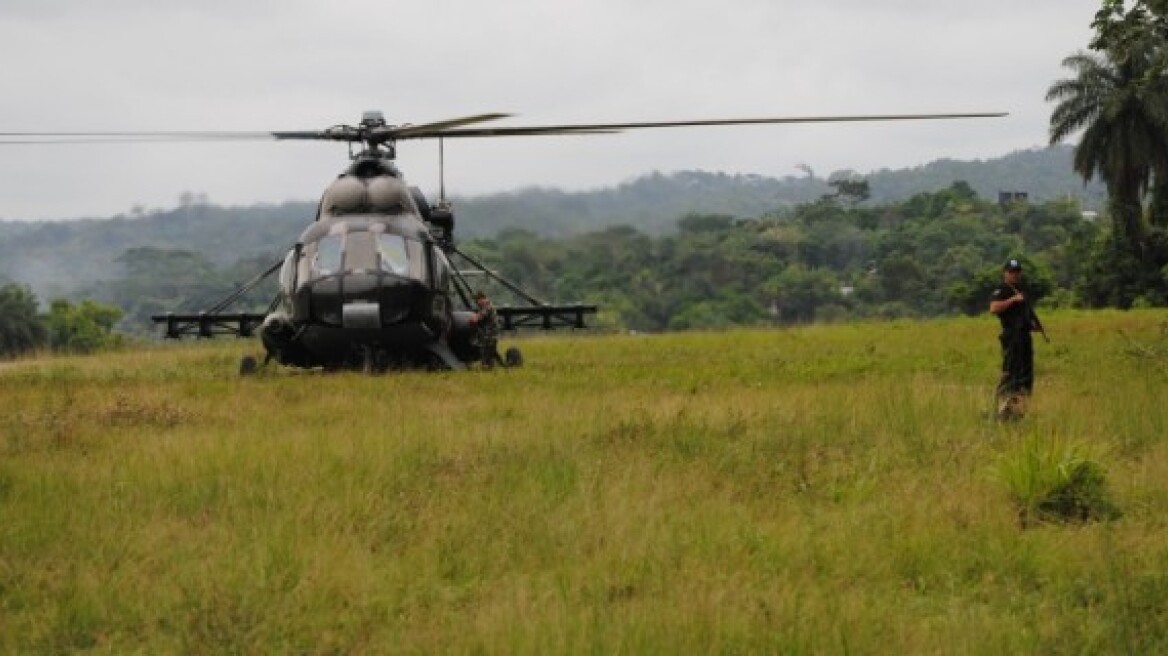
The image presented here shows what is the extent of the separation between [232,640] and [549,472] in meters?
3.83

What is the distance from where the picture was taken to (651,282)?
6056cm

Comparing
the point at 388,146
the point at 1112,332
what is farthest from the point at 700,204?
the point at 388,146

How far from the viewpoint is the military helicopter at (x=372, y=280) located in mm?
19391

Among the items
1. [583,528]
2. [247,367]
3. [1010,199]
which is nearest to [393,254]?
[247,367]

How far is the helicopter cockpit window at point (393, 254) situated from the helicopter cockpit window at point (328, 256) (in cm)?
64

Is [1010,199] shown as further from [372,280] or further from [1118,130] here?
[372,280]

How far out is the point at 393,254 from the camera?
19.7 metres

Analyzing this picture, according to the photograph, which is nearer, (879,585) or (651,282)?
(879,585)

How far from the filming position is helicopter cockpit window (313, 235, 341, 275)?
1955 centimetres

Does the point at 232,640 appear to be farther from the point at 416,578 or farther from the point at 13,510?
the point at 13,510

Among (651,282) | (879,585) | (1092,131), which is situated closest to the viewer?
(879,585)

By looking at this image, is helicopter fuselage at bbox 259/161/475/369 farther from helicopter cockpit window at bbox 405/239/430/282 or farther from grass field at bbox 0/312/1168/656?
grass field at bbox 0/312/1168/656

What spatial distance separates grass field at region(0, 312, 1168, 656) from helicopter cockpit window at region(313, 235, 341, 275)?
5710mm

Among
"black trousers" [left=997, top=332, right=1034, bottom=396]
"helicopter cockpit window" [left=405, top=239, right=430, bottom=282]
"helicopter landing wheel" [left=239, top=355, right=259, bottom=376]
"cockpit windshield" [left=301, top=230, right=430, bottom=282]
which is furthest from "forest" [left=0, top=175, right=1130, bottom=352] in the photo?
"black trousers" [left=997, top=332, right=1034, bottom=396]
